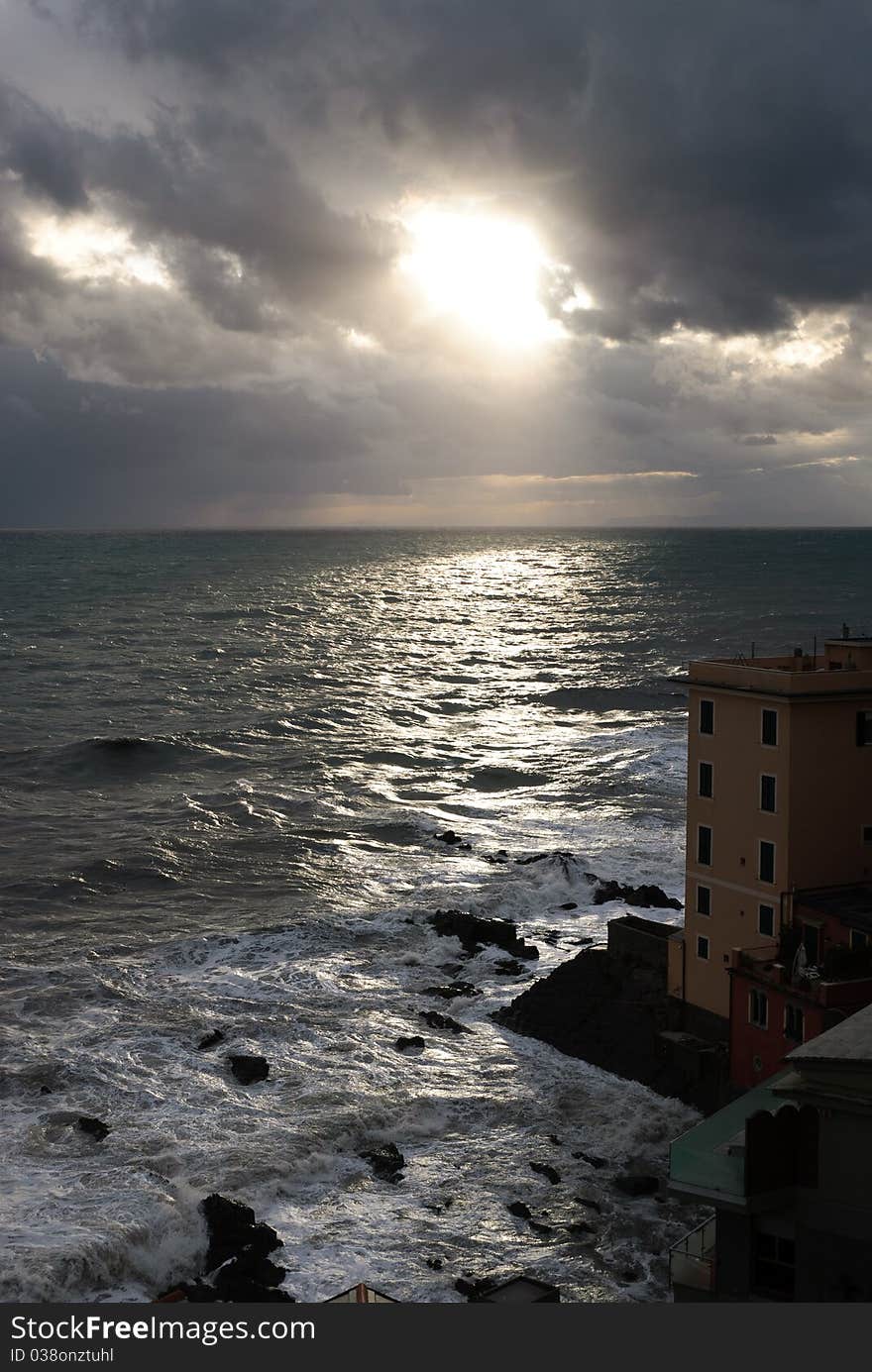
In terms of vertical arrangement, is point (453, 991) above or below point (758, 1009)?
below

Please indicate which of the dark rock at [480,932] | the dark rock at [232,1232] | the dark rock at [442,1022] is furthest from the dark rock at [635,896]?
the dark rock at [232,1232]

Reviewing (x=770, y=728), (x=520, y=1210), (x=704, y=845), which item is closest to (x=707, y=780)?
(x=704, y=845)

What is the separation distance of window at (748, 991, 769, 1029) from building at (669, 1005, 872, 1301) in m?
9.61

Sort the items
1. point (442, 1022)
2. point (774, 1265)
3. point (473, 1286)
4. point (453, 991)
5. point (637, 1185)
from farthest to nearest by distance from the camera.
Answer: point (453, 991), point (442, 1022), point (637, 1185), point (473, 1286), point (774, 1265)

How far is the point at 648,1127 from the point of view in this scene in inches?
1307

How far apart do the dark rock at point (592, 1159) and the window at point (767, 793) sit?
1052cm

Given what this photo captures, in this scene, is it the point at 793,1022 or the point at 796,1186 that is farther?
the point at 793,1022

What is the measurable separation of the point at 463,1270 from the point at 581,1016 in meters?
13.0

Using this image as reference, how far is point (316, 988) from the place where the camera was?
143ft

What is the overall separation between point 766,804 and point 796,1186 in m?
15.8

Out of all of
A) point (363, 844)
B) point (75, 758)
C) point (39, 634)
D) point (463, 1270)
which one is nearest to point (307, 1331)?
point (463, 1270)

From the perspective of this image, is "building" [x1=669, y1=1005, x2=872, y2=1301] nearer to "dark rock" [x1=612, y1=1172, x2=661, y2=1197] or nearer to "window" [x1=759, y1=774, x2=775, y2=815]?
"dark rock" [x1=612, y1=1172, x2=661, y2=1197]

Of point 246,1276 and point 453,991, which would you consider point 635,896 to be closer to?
point 453,991

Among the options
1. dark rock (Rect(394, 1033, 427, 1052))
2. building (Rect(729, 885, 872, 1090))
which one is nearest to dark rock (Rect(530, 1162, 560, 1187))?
building (Rect(729, 885, 872, 1090))
